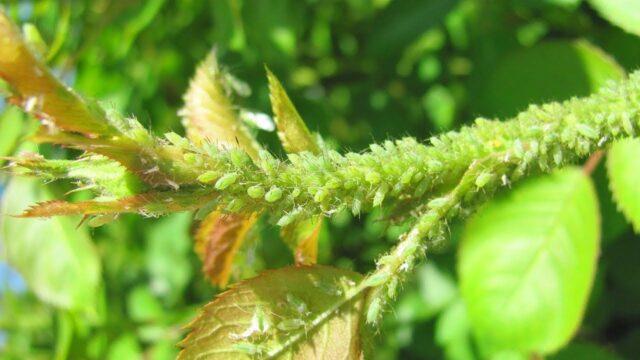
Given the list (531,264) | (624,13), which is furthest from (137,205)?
(624,13)

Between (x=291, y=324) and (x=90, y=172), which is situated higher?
(x=90, y=172)

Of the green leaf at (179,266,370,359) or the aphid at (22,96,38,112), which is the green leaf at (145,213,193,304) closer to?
the green leaf at (179,266,370,359)

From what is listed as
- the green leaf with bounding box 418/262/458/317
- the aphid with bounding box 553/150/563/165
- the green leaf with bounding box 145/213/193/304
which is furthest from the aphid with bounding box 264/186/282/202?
the green leaf with bounding box 145/213/193/304

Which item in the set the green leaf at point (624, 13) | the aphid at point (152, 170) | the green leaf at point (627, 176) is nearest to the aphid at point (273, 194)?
the aphid at point (152, 170)

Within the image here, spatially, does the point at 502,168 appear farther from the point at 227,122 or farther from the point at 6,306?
the point at 6,306

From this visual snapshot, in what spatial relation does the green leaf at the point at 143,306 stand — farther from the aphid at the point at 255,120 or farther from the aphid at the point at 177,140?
the aphid at the point at 177,140

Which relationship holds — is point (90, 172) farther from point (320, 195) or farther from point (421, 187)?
point (421, 187)

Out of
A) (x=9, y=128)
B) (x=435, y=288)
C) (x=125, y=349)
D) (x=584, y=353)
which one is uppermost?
(x=9, y=128)
